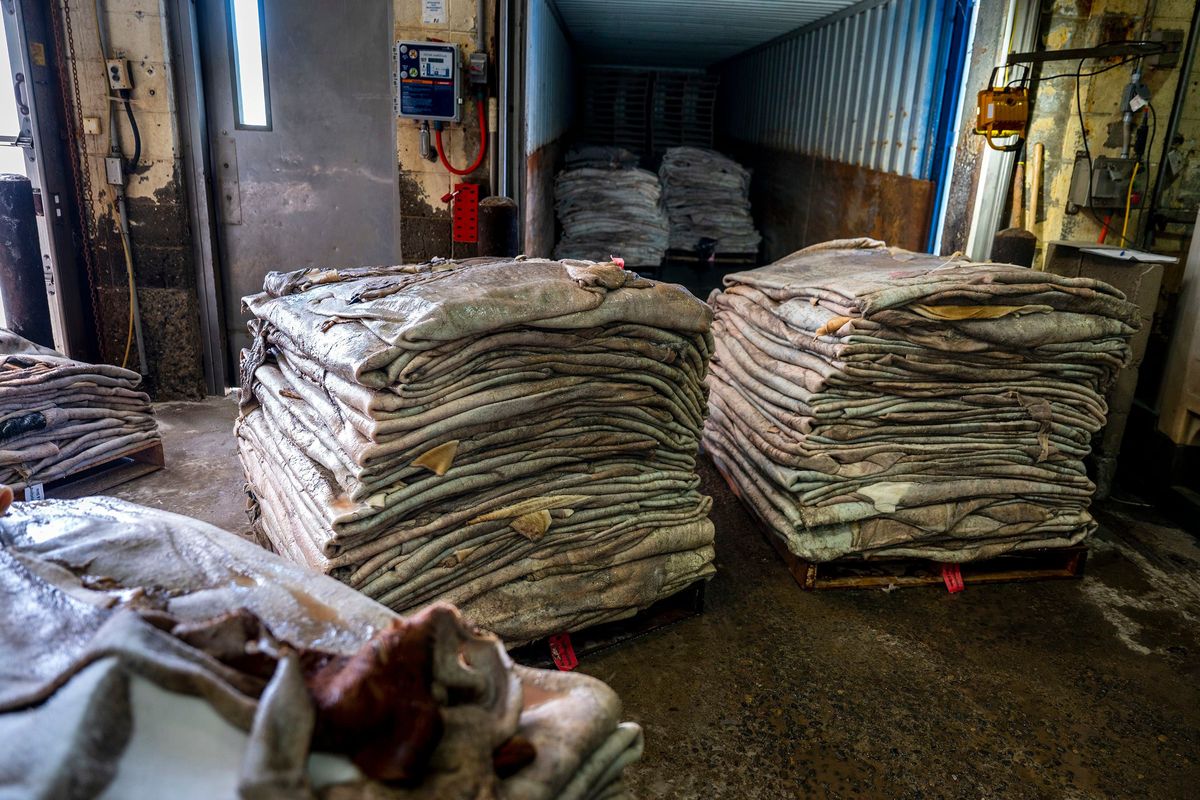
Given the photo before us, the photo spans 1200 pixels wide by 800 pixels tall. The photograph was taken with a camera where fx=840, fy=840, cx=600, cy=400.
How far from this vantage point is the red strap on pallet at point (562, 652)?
9.99 feet

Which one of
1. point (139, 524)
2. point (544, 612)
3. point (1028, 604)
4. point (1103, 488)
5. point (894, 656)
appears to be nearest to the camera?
point (139, 524)

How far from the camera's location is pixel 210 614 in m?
1.33

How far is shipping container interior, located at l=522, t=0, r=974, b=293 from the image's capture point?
6.03m

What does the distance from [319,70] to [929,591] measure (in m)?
4.87

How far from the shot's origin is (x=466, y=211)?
5539 millimetres

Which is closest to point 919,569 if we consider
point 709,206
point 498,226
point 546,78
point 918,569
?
point 918,569

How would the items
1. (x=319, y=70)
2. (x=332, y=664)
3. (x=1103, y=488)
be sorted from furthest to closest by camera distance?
(x=319, y=70) < (x=1103, y=488) < (x=332, y=664)

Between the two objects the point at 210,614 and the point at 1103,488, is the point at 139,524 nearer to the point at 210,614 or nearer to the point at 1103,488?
the point at 210,614

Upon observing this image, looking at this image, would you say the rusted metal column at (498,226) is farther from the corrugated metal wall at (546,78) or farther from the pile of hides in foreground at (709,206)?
the pile of hides in foreground at (709,206)

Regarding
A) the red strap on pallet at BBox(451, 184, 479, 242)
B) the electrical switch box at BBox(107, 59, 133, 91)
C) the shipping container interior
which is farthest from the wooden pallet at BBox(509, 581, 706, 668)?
the electrical switch box at BBox(107, 59, 133, 91)

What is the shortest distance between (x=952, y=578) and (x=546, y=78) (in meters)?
6.33

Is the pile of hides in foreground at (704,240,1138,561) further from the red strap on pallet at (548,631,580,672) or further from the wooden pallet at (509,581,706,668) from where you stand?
the red strap on pallet at (548,631,580,672)

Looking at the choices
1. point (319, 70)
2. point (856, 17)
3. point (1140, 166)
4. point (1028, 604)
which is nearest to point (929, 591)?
point (1028, 604)

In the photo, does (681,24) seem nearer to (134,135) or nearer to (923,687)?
(134,135)
